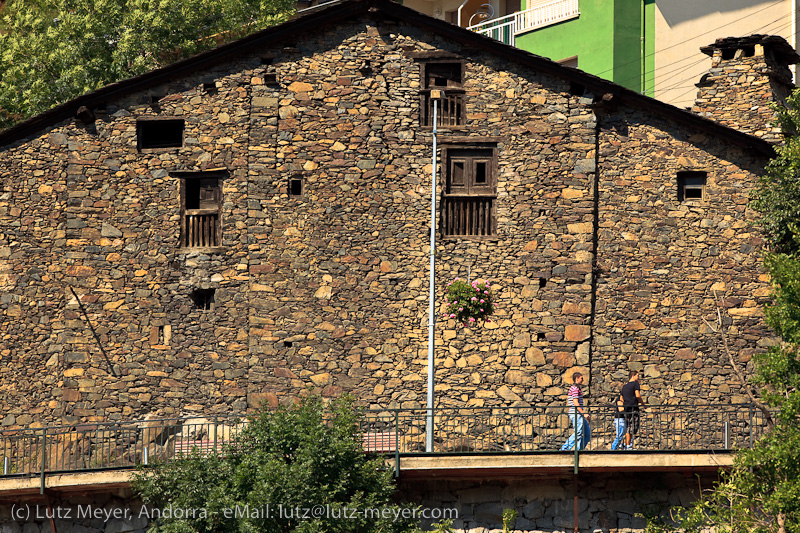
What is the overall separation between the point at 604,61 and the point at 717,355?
10.8 metres

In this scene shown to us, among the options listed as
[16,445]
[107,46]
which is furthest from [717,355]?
[107,46]

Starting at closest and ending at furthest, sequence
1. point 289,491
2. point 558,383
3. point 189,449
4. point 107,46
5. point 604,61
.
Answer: point 289,491 < point 189,449 < point 558,383 < point 107,46 < point 604,61

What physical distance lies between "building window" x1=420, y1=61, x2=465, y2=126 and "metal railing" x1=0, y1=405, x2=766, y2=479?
18.4 ft

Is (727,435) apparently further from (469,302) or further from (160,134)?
(160,134)

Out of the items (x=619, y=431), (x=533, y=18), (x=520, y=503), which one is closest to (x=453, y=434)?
(x=520, y=503)

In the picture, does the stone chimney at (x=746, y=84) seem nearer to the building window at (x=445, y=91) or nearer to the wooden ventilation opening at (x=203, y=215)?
the building window at (x=445, y=91)

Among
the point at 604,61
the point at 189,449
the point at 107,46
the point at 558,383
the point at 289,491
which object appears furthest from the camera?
the point at 604,61

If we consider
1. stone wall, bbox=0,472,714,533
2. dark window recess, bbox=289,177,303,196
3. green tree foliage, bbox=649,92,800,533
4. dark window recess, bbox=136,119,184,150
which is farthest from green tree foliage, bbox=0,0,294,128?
green tree foliage, bbox=649,92,800,533

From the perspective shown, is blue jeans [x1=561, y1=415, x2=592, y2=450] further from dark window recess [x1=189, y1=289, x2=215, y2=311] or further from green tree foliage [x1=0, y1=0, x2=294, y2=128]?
green tree foliage [x1=0, y1=0, x2=294, y2=128]

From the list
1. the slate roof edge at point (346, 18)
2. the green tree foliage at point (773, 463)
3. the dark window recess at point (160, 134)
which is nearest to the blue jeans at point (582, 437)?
the green tree foliage at point (773, 463)

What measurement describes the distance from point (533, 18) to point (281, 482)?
A: 60.7 feet

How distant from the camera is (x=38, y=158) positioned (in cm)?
2402

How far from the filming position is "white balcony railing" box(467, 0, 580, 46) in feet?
106

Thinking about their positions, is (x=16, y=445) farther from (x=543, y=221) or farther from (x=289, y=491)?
(x=543, y=221)
